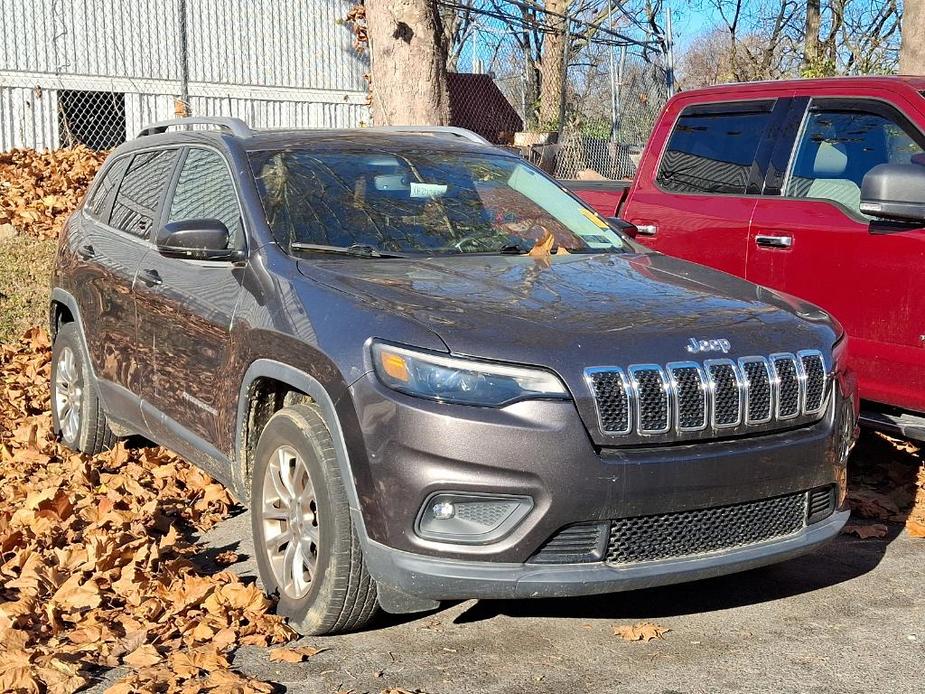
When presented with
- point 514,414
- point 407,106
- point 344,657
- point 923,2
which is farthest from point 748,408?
point 923,2

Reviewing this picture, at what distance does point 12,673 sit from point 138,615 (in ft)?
2.07

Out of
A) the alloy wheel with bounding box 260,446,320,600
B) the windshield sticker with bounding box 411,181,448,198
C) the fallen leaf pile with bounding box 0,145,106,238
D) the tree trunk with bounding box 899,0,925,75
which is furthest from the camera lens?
the fallen leaf pile with bounding box 0,145,106,238

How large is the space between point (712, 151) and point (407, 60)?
3.95m

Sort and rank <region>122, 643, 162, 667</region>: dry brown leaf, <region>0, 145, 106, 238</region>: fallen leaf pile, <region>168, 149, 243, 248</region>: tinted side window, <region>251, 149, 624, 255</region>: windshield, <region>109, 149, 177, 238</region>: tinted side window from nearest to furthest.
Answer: <region>122, 643, 162, 667</region>: dry brown leaf
<region>251, 149, 624, 255</region>: windshield
<region>168, 149, 243, 248</region>: tinted side window
<region>109, 149, 177, 238</region>: tinted side window
<region>0, 145, 106, 238</region>: fallen leaf pile

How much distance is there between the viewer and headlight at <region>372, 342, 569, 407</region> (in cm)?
354

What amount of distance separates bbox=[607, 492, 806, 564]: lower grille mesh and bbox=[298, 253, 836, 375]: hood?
51 centimetres

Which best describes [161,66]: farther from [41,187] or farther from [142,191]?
[142,191]

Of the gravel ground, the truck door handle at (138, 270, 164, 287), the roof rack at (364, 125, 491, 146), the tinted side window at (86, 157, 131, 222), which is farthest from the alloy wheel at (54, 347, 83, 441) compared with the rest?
the gravel ground

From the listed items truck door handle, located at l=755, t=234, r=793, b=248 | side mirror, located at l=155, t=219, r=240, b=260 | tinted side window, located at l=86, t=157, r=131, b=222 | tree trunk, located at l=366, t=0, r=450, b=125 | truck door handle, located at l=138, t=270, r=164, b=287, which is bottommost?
truck door handle, located at l=138, t=270, r=164, b=287

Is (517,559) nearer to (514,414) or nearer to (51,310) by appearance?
(514,414)

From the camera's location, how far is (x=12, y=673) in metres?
3.69

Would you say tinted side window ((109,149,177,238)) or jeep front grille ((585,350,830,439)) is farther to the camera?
tinted side window ((109,149,177,238))

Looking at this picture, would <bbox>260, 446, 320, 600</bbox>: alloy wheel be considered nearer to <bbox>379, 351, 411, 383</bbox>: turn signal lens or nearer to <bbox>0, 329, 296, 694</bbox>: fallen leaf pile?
<bbox>0, 329, 296, 694</bbox>: fallen leaf pile

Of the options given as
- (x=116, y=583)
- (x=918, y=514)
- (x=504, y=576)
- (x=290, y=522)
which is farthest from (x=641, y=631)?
(x=918, y=514)
